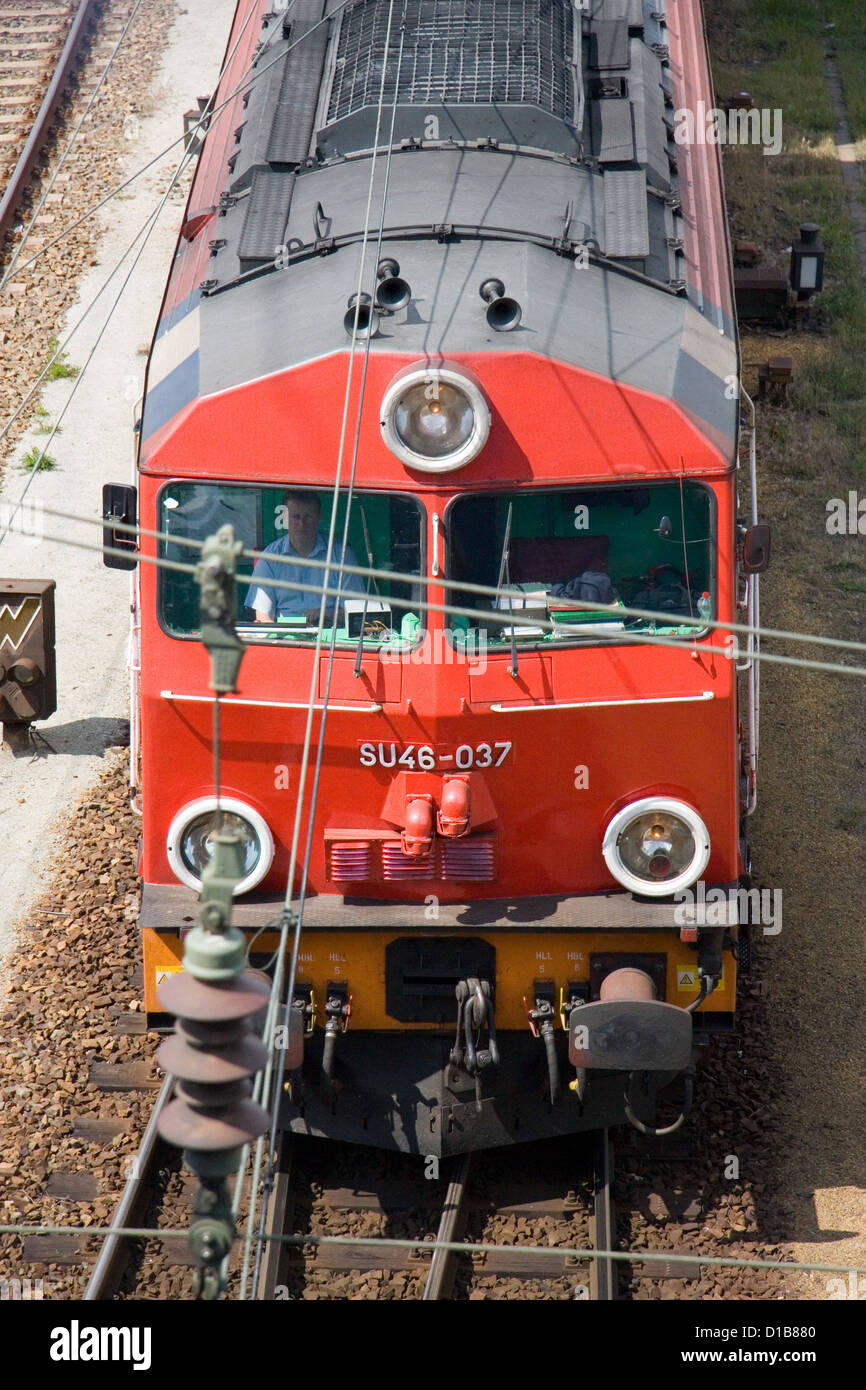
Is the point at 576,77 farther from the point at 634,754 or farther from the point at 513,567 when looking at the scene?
the point at 634,754

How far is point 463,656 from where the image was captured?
6.38m

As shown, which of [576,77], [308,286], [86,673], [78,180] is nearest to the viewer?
[308,286]

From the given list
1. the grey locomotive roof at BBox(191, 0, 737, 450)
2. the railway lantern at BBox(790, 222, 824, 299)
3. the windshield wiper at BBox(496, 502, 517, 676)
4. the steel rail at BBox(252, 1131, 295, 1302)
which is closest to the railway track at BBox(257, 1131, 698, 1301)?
the steel rail at BBox(252, 1131, 295, 1302)

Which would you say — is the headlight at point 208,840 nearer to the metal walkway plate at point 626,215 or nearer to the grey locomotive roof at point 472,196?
the grey locomotive roof at point 472,196

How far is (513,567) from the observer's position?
643cm

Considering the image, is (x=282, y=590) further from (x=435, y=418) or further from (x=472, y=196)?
(x=472, y=196)

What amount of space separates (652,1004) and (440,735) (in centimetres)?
140

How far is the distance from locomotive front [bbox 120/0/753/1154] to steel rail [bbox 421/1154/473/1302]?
36 cm

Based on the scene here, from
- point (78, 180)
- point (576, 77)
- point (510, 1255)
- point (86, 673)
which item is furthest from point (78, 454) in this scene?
point (510, 1255)

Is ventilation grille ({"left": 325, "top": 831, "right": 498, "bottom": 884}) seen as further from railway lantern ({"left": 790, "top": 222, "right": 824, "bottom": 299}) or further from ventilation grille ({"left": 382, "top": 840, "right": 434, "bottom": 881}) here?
railway lantern ({"left": 790, "top": 222, "right": 824, "bottom": 299})

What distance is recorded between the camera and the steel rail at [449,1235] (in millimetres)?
6660

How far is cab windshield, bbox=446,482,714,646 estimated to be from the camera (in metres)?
6.38

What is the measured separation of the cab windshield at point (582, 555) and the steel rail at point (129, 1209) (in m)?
2.67

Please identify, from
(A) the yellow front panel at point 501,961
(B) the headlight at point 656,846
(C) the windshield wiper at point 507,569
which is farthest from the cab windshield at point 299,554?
(A) the yellow front panel at point 501,961
